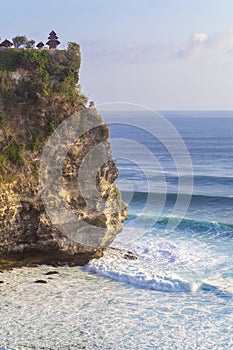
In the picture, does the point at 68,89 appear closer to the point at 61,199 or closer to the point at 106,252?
the point at 61,199

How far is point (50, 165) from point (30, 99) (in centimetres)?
341

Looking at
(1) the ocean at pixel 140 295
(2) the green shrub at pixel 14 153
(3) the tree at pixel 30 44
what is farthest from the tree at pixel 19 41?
(1) the ocean at pixel 140 295

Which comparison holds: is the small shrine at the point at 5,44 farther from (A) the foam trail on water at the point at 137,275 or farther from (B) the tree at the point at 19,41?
(A) the foam trail on water at the point at 137,275

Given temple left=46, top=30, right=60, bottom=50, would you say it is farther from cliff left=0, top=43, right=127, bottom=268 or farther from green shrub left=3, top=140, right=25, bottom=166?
green shrub left=3, top=140, right=25, bottom=166

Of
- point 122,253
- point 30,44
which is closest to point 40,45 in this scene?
point 30,44

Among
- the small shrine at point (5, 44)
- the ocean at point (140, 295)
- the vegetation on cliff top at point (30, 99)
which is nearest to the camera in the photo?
the ocean at point (140, 295)

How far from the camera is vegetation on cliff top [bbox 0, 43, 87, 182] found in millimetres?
23031

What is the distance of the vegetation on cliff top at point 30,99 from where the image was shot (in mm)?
23031

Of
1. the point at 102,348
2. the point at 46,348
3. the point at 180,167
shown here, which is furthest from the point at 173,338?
the point at 180,167

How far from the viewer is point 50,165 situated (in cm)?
2348

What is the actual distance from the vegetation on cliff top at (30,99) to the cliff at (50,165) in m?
0.05

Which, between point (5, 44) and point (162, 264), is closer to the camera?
point (162, 264)

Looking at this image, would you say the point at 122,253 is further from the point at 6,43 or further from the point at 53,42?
the point at 6,43

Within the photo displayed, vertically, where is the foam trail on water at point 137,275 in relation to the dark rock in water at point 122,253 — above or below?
below
